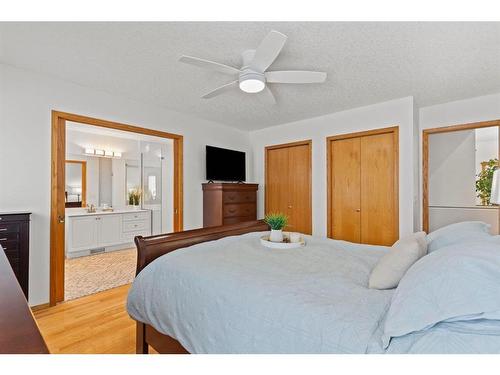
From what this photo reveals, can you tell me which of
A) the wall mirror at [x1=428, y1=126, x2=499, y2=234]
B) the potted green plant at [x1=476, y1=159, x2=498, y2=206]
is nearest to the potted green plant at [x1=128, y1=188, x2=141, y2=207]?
the wall mirror at [x1=428, y1=126, x2=499, y2=234]

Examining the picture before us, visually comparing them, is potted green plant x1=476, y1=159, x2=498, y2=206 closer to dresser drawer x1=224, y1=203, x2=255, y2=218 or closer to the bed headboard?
dresser drawer x1=224, y1=203, x2=255, y2=218

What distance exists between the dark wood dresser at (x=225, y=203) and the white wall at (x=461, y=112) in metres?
2.58

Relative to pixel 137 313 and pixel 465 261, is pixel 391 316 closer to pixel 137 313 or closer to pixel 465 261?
pixel 465 261

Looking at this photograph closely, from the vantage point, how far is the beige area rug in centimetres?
308

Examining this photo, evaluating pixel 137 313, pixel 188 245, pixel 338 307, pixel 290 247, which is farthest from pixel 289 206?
pixel 338 307

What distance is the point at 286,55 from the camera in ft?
7.11

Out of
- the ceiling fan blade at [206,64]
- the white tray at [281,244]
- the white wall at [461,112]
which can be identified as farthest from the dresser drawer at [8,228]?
the white wall at [461,112]

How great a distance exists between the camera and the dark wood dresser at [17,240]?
2283mm

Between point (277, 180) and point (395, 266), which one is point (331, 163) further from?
point (395, 266)

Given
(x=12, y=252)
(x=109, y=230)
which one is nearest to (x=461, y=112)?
(x=12, y=252)

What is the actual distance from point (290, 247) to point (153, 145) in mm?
4010

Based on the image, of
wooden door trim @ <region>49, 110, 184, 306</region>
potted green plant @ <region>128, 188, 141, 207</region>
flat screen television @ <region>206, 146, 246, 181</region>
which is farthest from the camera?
potted green plant @ <region>128, 188, 141, 207</region>

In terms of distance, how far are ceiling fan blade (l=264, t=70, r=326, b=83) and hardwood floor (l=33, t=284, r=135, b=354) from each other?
235 centimetres

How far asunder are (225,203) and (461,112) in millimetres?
3293
